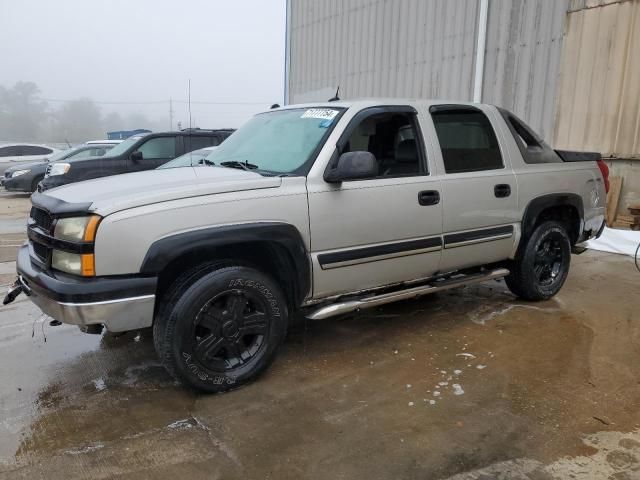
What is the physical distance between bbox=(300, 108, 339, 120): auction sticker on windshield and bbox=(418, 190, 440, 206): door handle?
84 centimetres

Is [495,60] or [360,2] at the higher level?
[360,2]

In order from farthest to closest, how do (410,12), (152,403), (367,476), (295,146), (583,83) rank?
(410,12), (583,83), (295,146), (152,403), (367,476)

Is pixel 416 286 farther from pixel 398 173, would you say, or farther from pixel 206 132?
pixel 206 132

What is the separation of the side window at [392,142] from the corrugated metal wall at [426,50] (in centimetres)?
638

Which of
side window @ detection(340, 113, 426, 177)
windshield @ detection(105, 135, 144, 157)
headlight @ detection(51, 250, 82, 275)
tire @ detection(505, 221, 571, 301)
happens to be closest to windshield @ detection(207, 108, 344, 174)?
side window @ detection(340, 113, 426, 177)

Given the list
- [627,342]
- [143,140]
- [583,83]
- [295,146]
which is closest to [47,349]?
[295,146]

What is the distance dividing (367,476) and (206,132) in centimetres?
867

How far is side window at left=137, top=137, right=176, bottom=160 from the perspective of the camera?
9.91 meters

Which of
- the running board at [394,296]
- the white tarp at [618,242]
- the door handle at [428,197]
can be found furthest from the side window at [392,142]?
the white tarp at [618,242]

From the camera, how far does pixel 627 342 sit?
13.3 feet

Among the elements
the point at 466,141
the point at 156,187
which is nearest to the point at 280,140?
the point at 156,187

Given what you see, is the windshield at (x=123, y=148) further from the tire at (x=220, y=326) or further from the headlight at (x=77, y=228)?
the tire at (x=220, y=326)

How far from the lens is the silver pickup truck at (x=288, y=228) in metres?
2.80

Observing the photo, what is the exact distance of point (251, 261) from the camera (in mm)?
3322
